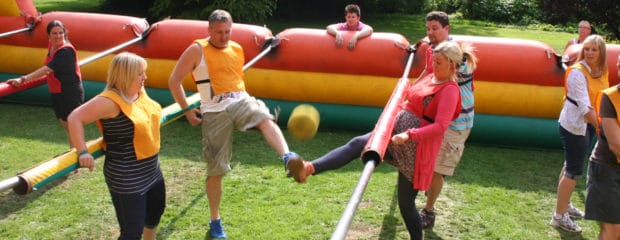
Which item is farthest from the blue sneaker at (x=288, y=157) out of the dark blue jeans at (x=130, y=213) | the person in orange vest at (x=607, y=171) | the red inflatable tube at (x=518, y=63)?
the red inflatable tube at (x=518, y=63)

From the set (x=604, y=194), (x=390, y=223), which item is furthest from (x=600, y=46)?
(x=390, y=223)

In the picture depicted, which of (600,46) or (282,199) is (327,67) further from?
(600,46)

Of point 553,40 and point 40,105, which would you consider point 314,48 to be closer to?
point 40,105

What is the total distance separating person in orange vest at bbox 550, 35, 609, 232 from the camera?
177 inches

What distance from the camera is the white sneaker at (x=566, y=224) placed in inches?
199

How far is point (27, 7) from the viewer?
8.58 m

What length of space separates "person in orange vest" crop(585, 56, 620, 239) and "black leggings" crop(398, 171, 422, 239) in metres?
1.16

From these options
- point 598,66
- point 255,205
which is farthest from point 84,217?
point 598,66

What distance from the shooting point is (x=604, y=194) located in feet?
12.3

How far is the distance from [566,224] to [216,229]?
307 centimetres

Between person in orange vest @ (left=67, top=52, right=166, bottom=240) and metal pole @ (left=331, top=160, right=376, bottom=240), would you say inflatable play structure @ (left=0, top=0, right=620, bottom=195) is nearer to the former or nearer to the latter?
person in orange vest @ (left=67, top=52, right=166, bottom=240)

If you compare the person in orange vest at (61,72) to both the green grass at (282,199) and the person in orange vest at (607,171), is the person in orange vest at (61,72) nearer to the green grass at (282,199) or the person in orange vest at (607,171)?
the green grass at (282,199)

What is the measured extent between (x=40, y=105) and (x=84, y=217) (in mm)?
4327

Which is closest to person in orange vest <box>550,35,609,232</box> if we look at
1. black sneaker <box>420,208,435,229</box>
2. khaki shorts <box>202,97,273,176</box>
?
black sneaker <box>420,208,435,229</box>
